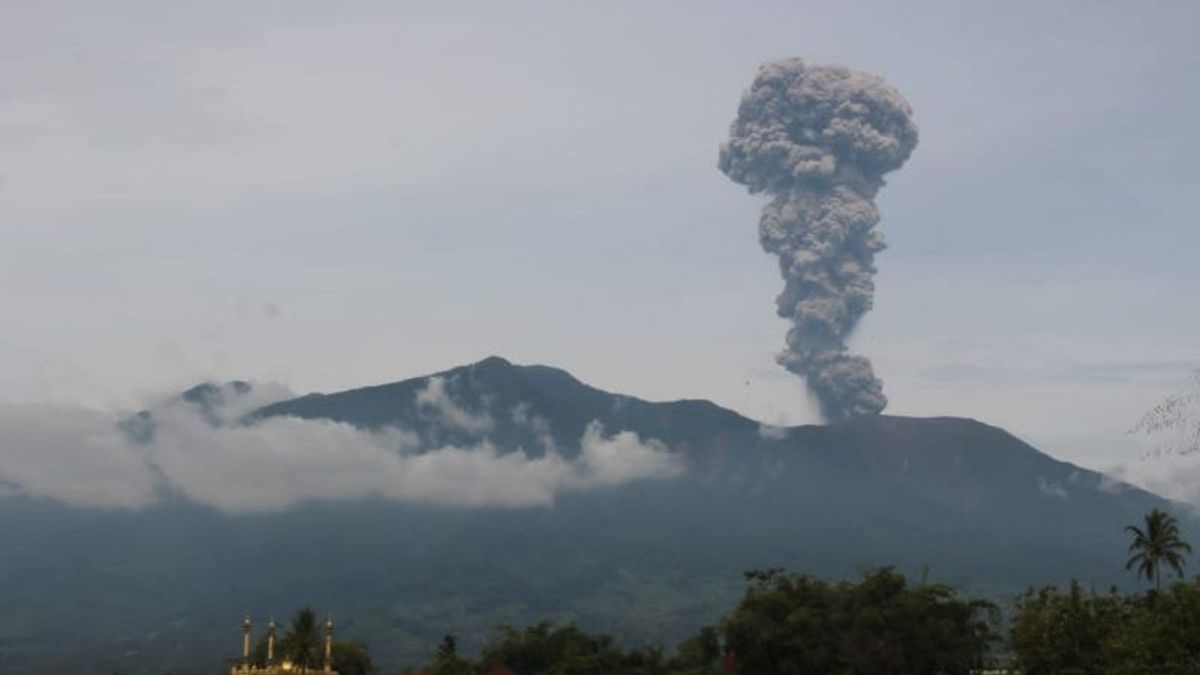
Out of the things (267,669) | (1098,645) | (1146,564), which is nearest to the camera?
(267,669)

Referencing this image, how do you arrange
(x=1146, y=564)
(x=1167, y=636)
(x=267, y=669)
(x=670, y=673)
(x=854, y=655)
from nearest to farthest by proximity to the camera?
(x=267, y=669), (x=1167, y=636), (x=854, y=655), (x=670, y=673), (x=1146, y=564)

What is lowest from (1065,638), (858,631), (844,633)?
(1065,638)

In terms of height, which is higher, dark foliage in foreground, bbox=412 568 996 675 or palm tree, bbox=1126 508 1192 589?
palm tree, bbox=1126 508 1192 589

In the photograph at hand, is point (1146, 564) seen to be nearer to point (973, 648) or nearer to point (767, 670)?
point (973, 648)

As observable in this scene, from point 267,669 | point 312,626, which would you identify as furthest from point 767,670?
point 267,669

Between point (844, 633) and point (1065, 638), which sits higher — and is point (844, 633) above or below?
above

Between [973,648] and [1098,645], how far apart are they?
11.7m

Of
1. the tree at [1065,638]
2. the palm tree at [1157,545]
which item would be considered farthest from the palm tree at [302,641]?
the palm tree at [1157,545]

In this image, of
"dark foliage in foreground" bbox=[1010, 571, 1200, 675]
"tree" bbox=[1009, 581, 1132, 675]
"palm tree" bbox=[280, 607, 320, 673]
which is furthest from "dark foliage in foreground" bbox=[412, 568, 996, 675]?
"palm tree" bbox=[280, 607, 320, 673]

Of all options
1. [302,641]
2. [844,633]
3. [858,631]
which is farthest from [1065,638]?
[302,641]

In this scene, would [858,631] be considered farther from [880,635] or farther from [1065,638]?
[1065,638]

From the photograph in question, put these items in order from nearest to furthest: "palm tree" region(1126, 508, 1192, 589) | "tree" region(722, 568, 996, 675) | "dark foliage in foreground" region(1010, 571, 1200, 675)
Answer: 1. "dark foliage in foreground" region(1010, 571, 1200, 675)
2. "tree" region(722, 568, 996, 675)
3. "palm tree" region(1126, 508, 1192, 589)

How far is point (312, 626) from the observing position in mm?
121250

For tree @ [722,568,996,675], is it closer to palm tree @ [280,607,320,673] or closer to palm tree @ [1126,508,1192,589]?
palm tree @ [1126,508,1192,589]
